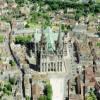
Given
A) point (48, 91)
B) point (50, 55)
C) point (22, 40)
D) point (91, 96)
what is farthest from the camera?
point (22, 40)

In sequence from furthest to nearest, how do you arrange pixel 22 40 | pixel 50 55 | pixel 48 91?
1. pixel 22 40
2. pixel 50 55
3. pixel 48 91

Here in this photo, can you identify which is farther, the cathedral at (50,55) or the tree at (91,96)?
the cathedral at (50,55)

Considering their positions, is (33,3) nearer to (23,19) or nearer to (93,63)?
(23,19)

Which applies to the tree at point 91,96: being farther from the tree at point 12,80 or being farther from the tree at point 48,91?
the tree at point 12,80

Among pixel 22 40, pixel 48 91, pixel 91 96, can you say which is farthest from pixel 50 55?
pixel 22 40

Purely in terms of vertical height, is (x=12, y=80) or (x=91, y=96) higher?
(x=12, y=80)

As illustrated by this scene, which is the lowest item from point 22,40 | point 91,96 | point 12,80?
point 91,96

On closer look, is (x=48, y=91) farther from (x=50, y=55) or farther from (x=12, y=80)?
(x=50, y=55)

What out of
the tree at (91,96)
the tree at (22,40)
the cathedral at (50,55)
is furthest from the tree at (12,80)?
the tree at (22,40)

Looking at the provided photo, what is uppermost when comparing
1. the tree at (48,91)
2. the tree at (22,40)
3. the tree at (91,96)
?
the tree at (22,40)

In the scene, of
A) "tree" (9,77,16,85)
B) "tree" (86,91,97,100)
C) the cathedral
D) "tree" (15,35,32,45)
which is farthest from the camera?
"tree" (15,35,32,45)

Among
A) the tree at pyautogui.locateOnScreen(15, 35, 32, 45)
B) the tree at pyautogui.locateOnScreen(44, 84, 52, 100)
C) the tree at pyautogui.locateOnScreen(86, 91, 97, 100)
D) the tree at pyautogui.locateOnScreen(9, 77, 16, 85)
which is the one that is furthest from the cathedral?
the tree at pyautogui.locateOnScreen(15, 35, 32, 45)

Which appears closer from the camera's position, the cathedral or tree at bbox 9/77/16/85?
tree at bbox 9/77/16/85

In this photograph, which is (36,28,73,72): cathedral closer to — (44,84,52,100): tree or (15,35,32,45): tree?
(44,84,52,100): tree
